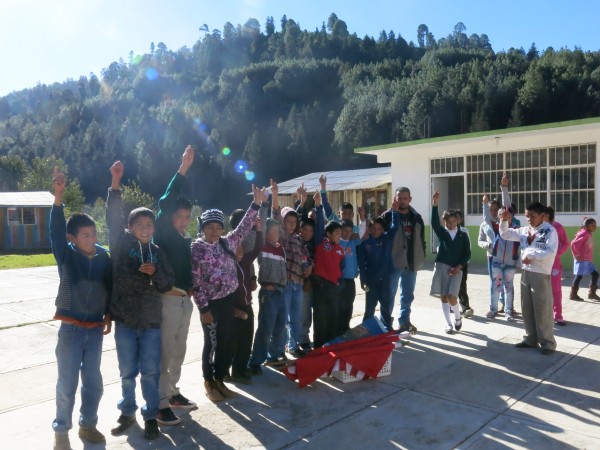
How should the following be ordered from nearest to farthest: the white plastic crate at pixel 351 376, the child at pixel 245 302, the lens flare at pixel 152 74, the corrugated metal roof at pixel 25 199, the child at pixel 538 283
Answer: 1. the child at pixel 245 302
2. the white plastic crate at pixel 351 376
3. the child at pixel 538 283
4. the corrugated metal roof at pixel 25 199
5. the lens flare at pixel 152 74

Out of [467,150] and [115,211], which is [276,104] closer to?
[467,150]

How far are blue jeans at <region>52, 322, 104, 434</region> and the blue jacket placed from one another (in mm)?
114

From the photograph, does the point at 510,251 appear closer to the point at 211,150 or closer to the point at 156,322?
the point at 156,322

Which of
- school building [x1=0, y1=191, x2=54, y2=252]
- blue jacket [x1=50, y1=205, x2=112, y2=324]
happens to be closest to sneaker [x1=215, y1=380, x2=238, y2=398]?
blue jacket [x1=50, y1=205, x2=112, y2=324]

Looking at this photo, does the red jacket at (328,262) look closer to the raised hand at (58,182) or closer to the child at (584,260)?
the raised hand at (58,182)

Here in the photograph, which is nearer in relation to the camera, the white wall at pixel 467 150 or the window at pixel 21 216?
the white wall at pixel 467 150

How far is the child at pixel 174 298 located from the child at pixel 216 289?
→ 152 millimetres

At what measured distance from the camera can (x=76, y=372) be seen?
3.58 metres

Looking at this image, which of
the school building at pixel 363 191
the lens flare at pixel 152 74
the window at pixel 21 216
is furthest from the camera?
the lens flare at pixel 152 74

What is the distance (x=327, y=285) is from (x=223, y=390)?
161 centimetres

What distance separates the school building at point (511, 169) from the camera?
11.9 meters

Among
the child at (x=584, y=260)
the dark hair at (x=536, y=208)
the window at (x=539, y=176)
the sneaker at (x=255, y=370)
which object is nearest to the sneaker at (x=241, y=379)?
the sneaker at (x=255, y=370)

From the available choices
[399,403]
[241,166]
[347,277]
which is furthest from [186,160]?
[241,166]

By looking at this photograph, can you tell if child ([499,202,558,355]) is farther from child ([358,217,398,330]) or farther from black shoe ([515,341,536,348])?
child ([358,217,398,330])
